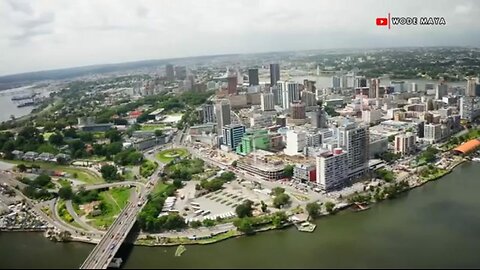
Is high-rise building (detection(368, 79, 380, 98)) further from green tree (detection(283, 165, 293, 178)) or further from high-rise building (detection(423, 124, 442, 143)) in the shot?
green tree (detection(283, 165, 293, 178))

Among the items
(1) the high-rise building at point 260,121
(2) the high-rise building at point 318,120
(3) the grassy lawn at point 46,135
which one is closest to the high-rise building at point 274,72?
(1) the high-rise building at point 260,121

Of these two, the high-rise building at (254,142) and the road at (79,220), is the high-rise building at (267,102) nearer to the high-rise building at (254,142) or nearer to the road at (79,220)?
the high-rise building at (254,142)

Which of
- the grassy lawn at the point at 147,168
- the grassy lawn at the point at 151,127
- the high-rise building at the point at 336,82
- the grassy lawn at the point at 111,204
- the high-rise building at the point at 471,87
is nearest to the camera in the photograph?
the grassy lawn at the point at 111,204

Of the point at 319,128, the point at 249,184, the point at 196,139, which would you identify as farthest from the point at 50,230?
the point at 319,128

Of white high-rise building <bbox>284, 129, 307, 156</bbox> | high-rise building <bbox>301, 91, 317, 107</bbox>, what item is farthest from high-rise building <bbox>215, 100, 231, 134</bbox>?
high-rise building <bbox>301, 91, 317, 107</bbox>

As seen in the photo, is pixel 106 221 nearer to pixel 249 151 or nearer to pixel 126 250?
pixel 126 250

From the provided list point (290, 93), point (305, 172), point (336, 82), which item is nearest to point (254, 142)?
point (305, 172)
